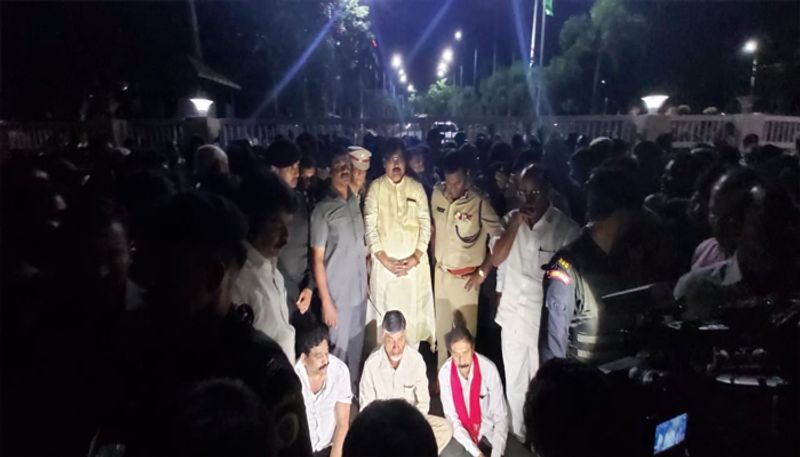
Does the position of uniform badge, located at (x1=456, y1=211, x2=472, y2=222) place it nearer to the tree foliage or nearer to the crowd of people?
the crowd of people

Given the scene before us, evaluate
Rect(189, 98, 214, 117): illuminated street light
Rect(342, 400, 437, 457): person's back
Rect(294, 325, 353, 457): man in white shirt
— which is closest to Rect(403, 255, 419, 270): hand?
Rect(294, 325, 353, 457): man in white shirt

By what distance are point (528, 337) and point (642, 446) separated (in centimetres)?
198

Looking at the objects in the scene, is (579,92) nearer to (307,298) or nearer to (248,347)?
(307,298)

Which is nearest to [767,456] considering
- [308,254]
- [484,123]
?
[308,254]

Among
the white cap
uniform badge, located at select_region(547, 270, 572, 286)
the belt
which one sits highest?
the white cap

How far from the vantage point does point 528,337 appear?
3646 mm

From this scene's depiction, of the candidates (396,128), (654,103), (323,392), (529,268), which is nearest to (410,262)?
(529,268)

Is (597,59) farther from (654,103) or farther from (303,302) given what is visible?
(303,302)

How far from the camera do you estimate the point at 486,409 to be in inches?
140

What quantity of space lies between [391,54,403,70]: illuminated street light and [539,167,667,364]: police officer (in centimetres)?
6646

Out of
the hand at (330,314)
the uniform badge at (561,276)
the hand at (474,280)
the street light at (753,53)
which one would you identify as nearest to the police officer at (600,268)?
the uniform badge at (561,276)

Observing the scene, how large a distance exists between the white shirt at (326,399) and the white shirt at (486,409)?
651 millimetres

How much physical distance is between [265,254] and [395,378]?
5.03 ft

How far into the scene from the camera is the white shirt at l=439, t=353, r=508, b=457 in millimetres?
3506
